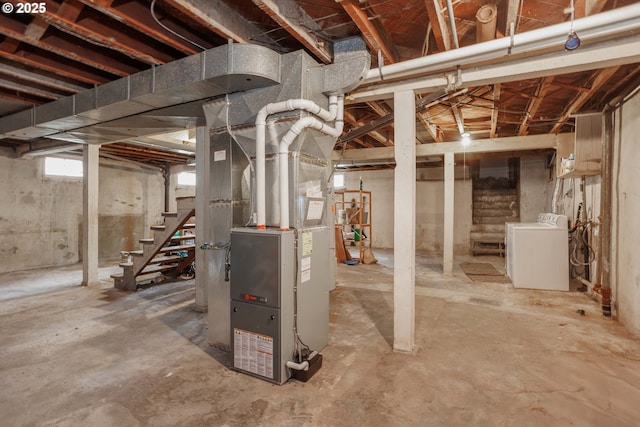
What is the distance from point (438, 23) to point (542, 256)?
404cm

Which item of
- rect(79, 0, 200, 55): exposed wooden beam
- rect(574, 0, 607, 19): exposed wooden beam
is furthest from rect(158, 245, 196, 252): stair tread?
rect(574, 0, 607, 19): exposed wooden beam

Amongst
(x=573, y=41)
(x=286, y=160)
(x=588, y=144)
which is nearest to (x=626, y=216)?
(x=588, y=144)

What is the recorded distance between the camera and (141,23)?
2.11 m

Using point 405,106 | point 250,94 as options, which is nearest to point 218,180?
point 250,94

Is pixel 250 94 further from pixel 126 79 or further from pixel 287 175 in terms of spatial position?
pixel 126 79

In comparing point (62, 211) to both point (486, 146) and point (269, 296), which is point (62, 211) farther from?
point (486, 146)

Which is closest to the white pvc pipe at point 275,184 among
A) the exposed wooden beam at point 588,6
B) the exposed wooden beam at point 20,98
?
the exposed wooden beam at point 588,6

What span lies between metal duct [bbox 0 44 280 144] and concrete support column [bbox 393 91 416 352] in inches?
43.1

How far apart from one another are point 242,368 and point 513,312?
309 cm

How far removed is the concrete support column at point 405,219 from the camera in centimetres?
262

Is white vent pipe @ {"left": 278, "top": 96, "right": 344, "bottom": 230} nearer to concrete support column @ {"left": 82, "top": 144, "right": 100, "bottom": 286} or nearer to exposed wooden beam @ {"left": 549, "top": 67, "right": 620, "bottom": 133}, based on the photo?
exposed wooden beam @ {"left": 549, "top": 67, "right": 620, "bottom": 133}

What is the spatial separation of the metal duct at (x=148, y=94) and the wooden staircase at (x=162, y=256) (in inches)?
42.9

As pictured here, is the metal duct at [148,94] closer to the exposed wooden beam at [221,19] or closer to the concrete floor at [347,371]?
the exposed wooden beam at [221,19]

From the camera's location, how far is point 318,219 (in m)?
2.60
